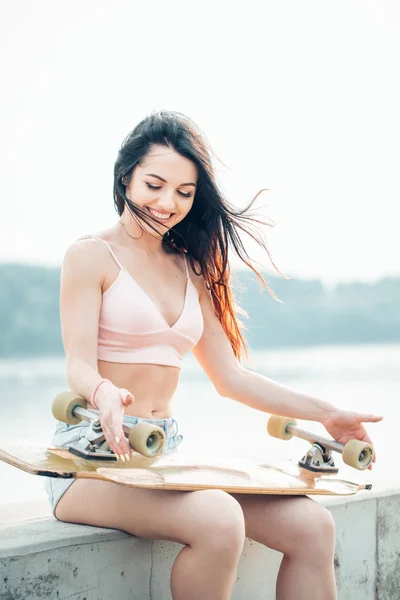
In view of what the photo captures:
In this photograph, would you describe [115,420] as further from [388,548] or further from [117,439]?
[388,548]

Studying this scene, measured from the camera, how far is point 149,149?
256 cm

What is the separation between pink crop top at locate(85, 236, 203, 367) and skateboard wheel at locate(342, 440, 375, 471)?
22.5 inches

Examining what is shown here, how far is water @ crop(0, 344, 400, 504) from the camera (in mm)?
5211

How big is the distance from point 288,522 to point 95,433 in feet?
1.83

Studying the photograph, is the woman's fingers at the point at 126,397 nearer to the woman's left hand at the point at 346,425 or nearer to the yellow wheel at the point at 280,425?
the yellow wheel at the point at 280,425

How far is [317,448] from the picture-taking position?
2490 millimetres

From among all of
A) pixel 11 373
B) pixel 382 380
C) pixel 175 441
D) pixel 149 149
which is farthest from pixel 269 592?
pixel 11 373

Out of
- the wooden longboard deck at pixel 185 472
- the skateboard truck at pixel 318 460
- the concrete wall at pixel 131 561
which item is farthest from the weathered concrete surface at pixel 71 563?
the skateboard truck at pixel 318 460

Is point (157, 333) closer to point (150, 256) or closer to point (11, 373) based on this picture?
point (150, 256)

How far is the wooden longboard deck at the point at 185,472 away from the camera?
6.60 feet

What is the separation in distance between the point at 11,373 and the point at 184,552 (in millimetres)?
Answer: 12618

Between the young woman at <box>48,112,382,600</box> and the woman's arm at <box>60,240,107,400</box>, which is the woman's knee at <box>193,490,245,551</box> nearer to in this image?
the young woman at <box>48,112,382,600</box>

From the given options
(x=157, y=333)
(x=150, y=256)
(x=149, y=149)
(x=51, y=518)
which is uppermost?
(x=149, y=149)

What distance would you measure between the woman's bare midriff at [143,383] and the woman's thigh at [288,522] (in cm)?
38
